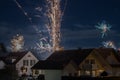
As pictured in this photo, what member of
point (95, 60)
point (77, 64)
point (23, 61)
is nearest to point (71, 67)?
point (77, 64)

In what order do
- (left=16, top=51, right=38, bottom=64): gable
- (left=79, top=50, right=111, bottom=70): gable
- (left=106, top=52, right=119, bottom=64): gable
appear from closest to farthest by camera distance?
1. (left=79, top=50, right=111, bottom=70): gable
2. (left=106, top=52, right=119, bottom=64): gable
3. (left=16, top=51, right=38, bottom=64): gable

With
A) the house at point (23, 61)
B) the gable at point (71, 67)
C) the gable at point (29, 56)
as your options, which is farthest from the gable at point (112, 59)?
the gable at point (29, 56)

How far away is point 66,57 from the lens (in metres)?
90.7

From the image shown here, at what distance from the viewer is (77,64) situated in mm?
87938

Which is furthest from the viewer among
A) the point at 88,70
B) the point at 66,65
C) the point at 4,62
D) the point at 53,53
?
the point at 4,62

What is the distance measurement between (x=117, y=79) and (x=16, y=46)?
2348 inches

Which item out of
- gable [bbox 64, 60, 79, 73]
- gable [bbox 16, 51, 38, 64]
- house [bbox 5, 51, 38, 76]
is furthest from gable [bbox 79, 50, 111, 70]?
gable [bbox 16, 51, 38, 64]

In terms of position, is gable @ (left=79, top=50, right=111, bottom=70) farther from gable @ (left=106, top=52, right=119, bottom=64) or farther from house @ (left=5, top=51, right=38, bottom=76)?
house @ (left=5, top=51, right=38, bottom=76)

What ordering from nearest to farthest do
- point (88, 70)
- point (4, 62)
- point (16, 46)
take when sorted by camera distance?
1. point (88, 70)
2. point (4, 62)
3. point (16, 46)

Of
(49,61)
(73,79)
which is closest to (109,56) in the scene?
(49,61)

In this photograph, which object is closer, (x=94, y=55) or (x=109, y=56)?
(x=94, y=55)

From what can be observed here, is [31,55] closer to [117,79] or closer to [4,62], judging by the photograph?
[4,62]

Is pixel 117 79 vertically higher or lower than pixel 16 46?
lower

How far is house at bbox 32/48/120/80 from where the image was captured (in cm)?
8519
